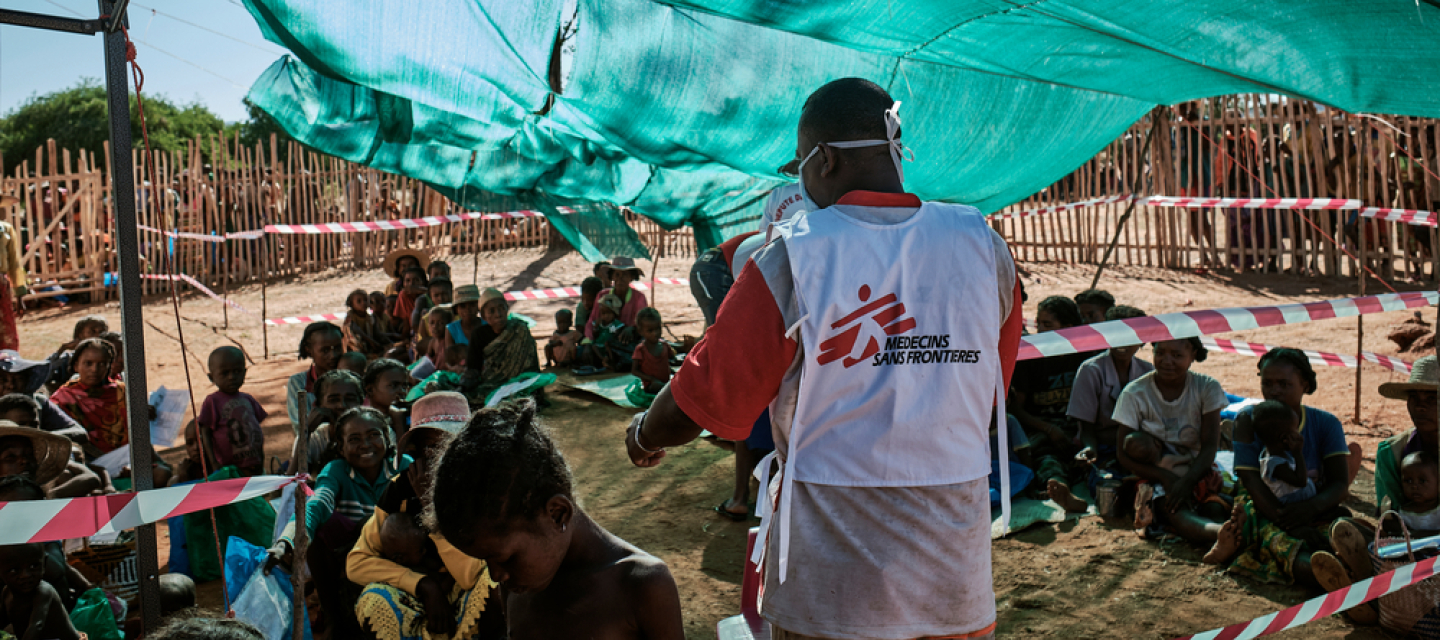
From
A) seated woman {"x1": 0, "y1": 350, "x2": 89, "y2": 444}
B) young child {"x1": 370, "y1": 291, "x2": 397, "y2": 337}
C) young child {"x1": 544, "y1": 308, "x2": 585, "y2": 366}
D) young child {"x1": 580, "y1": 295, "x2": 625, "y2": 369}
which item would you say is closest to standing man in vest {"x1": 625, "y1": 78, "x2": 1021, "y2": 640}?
seated woman {"x1": 0, "y1": 350, "x2": 89, "y2": 444}

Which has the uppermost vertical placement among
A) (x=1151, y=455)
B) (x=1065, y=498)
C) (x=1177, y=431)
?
(x=1177, y=431)

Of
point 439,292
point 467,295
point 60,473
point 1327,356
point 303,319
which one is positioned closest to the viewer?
point 60,473

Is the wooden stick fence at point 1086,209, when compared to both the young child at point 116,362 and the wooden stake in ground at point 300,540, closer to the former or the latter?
the young child at point 116,362

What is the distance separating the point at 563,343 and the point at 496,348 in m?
1.44

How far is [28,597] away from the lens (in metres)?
3.17

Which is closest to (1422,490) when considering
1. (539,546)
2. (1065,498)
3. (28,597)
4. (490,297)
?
(1065,498)

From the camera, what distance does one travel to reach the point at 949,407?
1813 mm

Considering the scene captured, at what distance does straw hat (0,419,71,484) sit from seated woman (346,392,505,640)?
187 centimetres

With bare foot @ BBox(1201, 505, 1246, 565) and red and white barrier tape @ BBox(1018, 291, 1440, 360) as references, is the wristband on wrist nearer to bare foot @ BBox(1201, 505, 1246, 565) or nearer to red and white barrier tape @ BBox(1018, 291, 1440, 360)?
red and white barrier tape @ BBox(1018, 291, 1440, 360)

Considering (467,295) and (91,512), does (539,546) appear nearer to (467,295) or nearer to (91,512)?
(91,512)

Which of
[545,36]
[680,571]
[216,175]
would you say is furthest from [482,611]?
[216,175]

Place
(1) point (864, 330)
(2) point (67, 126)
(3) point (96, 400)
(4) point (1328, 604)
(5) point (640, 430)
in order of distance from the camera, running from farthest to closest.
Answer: (2) point (67, 126), (3) point (96, 400), (4) point (1328, 604), (5) point (640, 430), (1) point (864, 330)

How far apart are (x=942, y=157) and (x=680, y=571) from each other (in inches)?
108

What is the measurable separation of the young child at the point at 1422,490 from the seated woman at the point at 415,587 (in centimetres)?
344
